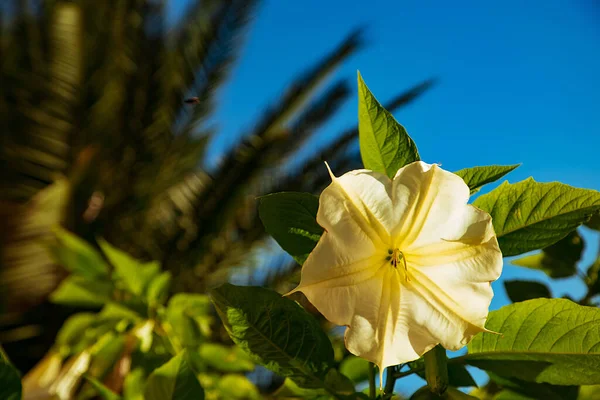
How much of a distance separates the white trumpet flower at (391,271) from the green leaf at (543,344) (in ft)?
0.26

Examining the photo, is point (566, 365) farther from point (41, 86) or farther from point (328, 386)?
point (41, 86)

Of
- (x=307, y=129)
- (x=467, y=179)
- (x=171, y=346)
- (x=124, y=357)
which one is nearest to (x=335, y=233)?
(x=467, y=179)

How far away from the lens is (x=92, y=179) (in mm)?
5125

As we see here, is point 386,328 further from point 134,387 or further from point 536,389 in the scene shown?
point 134,387

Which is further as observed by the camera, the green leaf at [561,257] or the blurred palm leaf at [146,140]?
the blurred palm leaf at [146,140]

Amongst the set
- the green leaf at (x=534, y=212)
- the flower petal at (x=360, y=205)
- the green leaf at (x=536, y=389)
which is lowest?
the green leaf at (x=536, y=389)

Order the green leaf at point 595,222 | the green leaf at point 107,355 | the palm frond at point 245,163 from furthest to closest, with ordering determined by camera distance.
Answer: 1. the palm frond at point 245,163
2. the green leaf at point 107,355
3. the green leaf at point 595,222

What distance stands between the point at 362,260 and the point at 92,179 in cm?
499

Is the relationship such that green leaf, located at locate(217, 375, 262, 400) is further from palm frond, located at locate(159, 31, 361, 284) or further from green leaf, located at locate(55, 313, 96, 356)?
palm frond, located at locate(159, 31, 361, 284)

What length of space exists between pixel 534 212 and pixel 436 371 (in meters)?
A: 0.17

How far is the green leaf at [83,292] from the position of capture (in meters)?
1.31

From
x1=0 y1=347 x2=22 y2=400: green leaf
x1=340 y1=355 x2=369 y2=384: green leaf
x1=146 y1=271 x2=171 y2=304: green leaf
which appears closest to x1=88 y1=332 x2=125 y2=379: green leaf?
x1=146 y1=271 x2=171 y2=304: green leaf

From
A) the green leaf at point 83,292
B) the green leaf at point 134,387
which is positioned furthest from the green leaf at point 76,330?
the green leaf at point 134,387

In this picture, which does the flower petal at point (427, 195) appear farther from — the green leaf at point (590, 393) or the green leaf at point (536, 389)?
the green leaf at point (590, 393)
